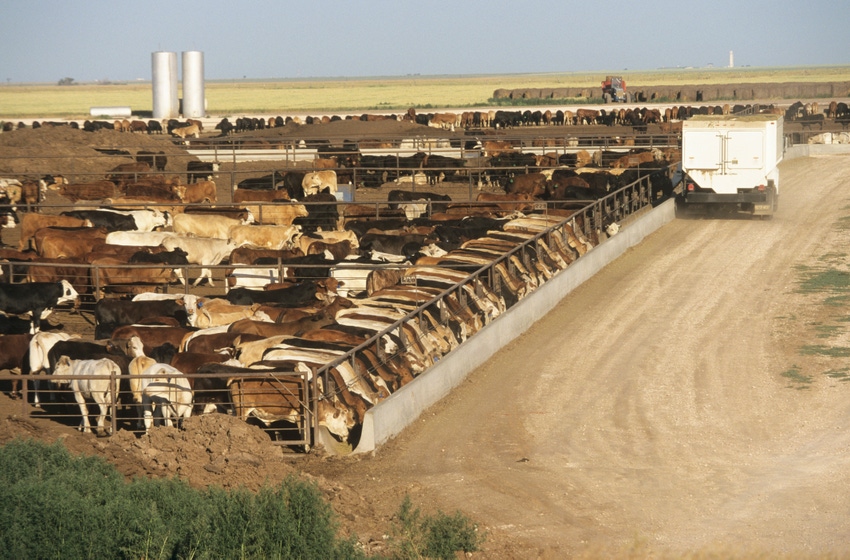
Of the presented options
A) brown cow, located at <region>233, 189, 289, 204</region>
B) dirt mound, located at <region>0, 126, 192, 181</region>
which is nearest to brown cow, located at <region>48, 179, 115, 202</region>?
dirt mound, located at <region>0, 126, 192, 181</region>

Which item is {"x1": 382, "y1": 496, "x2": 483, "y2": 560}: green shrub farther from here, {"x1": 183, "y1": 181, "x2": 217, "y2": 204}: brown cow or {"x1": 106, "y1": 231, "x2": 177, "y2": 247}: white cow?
{"x1": 183, "y1": 181, "x2": 217, "y2": 204}: brown cow

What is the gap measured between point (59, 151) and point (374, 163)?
11.4m

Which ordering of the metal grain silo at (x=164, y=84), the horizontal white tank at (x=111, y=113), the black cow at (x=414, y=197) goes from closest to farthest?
1. the black cow at (x=414, y=197)
2. the metal grain silo at (x=164, y=84)
3. the horizontal white tank at (x=111, y=113)

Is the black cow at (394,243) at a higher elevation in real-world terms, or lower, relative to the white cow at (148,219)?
lower

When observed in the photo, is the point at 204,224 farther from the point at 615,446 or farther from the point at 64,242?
the point at 615,446

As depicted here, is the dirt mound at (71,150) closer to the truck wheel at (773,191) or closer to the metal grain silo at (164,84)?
the truck wheel at (773,191)

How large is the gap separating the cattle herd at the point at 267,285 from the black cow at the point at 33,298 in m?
0.02

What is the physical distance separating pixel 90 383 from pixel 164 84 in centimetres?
6131

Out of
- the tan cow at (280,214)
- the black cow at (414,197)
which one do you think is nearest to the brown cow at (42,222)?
the tan cow at (280,214)

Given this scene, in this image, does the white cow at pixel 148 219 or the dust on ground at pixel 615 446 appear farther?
the white cow at pixel 148 219

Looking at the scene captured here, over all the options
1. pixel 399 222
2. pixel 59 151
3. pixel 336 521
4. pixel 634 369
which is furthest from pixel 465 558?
pixel 59 151

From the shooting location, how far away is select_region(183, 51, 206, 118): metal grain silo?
71062 mm

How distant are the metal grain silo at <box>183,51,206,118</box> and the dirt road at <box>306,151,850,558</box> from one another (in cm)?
5680

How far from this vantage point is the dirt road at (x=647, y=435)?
31.3 feet
